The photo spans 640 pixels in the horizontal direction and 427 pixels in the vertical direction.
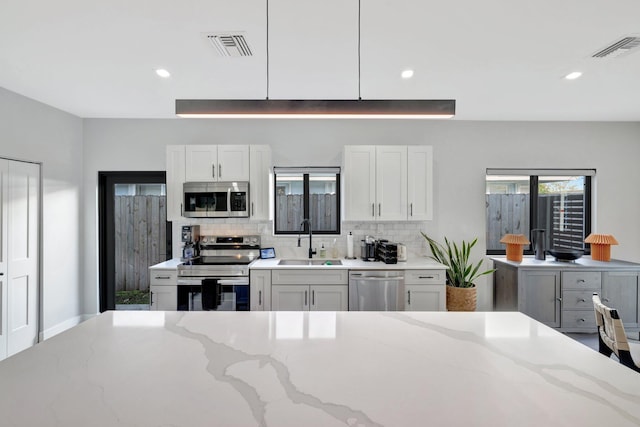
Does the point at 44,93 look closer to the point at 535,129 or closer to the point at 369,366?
the point at 369,366

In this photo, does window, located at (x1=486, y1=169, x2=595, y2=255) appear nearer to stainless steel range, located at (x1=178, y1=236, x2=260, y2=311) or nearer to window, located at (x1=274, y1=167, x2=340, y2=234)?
window, located at (x1=274, y1=167, x2=340, y2=234)

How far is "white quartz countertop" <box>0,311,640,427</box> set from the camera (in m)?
0.91

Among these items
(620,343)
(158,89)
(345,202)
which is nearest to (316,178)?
(345,202)

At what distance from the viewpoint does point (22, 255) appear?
359 centimetres

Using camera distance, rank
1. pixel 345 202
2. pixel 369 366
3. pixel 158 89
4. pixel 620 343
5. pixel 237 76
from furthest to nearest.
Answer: pixel 345 202 < pixel 158 89 < pixel 237 76 < pixel 620 343 < pixel 369 366

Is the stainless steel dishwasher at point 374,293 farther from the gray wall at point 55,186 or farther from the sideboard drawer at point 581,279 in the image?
the gray wall at point 55,186

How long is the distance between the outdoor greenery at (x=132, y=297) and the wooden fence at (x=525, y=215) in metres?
4.73

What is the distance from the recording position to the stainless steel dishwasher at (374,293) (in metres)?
3.56

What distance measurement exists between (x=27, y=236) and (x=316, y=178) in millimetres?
3314

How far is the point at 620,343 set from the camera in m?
1.99

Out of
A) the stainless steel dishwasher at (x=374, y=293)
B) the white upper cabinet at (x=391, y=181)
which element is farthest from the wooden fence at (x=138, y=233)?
the white upper cabinet at (x=391, y=181)

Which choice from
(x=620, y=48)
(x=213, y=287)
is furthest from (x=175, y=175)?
(x=620, y=48)

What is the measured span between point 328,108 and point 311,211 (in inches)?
107

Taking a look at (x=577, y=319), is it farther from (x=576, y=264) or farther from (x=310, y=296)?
(x=310, y=296)
